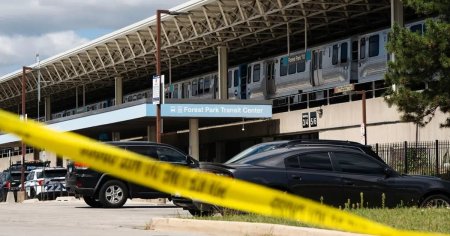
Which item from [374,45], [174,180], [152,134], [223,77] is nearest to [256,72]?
[223,77]

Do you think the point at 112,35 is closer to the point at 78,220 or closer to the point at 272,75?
the point at 272,75

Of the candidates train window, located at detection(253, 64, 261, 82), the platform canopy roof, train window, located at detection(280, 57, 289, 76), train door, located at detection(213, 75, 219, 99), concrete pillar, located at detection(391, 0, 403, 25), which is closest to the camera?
concrete pillar, located at detection(391, 0, 403, 25)

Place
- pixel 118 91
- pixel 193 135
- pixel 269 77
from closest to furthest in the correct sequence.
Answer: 1. pixel 269 77
2. pixel 193 135
3. pixel 118 91

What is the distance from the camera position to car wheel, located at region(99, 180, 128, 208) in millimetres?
20750

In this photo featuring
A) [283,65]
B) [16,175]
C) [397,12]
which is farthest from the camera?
[283,65]

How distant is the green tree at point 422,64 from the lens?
23203 millimetres

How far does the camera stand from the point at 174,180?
248cm

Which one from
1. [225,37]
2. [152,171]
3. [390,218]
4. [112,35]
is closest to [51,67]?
[112,35]

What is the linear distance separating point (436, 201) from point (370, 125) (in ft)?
83.7

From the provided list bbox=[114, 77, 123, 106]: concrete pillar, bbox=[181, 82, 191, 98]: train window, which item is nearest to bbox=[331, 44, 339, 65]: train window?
bbox=[181, 82, 191, 98]: train window

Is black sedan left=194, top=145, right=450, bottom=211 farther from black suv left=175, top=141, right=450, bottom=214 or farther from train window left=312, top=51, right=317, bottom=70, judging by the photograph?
train window left=312, top=51, right=317, bottom=70

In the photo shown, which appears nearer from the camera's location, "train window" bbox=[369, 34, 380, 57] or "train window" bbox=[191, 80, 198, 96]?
"train window" bbox=[369, 34, 380, 57]

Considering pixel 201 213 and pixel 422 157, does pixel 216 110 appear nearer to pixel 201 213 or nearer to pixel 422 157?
pixel 422 157

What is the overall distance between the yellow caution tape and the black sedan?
10.5 metres
